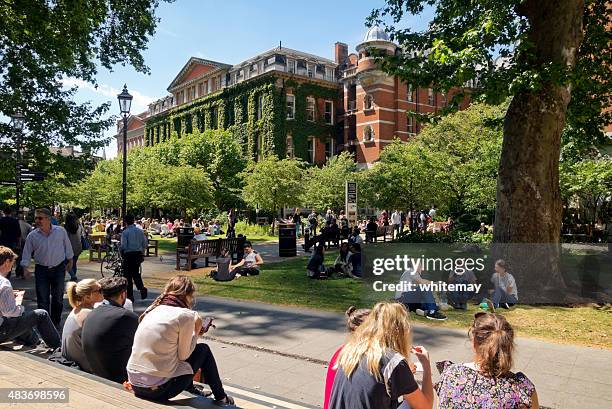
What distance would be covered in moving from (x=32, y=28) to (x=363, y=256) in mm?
11907

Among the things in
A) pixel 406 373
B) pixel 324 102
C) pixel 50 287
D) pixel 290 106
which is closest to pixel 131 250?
pixel 50 287

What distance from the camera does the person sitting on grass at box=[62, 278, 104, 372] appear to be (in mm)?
4309

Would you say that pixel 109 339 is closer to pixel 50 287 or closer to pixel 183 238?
pixel 50 287

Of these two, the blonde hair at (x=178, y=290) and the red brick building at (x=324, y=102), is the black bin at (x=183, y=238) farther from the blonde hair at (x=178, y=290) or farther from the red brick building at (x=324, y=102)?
the red brick building at (x=324, y=102)

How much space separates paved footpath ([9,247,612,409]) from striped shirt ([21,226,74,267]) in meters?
2.30

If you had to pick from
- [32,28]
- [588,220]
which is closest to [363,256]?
[32,28]

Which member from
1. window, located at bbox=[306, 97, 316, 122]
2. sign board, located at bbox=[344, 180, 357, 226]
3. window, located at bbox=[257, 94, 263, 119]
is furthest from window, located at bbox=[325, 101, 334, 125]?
sign board, located at bbox=[344, 180, 357, 226]

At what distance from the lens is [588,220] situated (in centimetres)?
2323

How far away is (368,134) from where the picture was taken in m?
43.3

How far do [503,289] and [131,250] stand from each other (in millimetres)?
7925

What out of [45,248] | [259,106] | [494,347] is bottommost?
[494,347]

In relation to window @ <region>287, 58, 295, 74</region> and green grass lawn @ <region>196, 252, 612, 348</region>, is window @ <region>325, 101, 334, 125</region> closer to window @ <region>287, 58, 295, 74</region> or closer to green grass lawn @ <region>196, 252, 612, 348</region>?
window @ <region>287, 58, 295, 74</region>

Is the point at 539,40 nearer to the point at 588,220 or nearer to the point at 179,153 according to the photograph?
the point at 588,220

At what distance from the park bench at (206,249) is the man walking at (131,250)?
4611 millimetres
